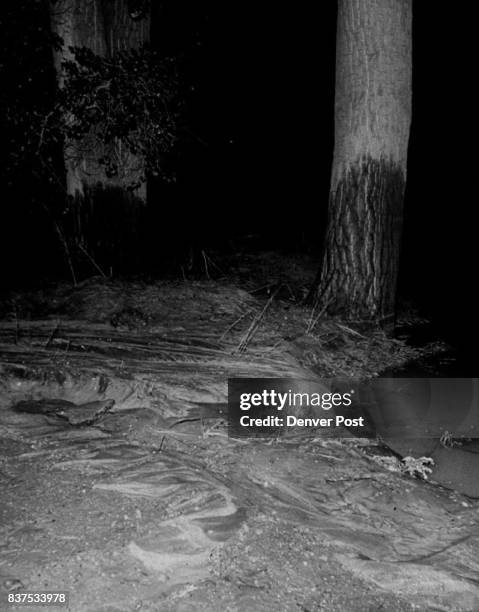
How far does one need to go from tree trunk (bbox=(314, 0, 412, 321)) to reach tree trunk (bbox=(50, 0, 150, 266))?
250 centimetres

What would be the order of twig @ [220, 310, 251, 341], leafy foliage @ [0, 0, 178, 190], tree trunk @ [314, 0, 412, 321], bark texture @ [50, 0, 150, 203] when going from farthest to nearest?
bark texture @ [50, 0, 150, 203]
leafy foliage @ [0, 0, 178, 190]
tree trunk @ [314, 0, 412, 321]
twig @ [220, 310, 251, 341]

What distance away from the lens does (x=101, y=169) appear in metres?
7.65

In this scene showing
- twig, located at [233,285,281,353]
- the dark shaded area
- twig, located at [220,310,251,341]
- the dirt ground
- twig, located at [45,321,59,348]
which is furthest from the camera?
the dark shaded area

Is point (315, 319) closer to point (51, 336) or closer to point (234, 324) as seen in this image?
point (234, 324)

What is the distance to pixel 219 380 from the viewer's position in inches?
195

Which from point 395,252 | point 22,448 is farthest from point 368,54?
point 22,448

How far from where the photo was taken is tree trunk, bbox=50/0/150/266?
7285mm

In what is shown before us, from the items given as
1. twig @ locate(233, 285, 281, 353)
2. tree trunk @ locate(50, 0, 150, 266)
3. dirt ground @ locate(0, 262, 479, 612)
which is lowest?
dirt ground @ locate(0, 262, 479, 612)

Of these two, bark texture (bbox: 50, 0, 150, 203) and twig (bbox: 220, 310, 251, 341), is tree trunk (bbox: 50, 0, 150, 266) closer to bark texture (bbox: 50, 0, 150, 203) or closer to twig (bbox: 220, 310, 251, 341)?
bark texture (bbox: 50, 0, 150, 203)

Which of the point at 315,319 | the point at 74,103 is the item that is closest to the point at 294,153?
the point at 74,103

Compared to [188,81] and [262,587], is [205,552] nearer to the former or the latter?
[262,587]

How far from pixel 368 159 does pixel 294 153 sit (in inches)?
284

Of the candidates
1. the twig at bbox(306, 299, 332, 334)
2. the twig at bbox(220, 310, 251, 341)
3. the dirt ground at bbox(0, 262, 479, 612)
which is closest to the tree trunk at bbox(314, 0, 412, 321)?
the twig at bbox(306, 299, 332, 334)

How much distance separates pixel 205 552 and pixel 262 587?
0.34 metres
